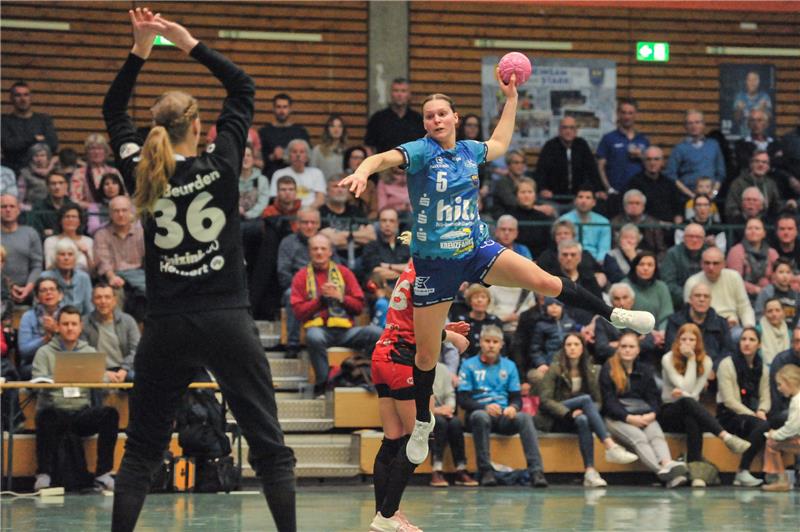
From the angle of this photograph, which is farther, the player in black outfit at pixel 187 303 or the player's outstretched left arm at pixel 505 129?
the player's outstretched left arm at pixel 505 129

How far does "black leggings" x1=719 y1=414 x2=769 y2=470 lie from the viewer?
13.4 m

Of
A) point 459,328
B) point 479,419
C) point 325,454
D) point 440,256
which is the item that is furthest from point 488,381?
point 440,256

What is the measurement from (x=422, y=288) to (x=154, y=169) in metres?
2.44

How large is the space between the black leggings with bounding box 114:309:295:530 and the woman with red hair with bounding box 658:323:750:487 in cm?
829

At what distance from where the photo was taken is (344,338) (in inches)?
533

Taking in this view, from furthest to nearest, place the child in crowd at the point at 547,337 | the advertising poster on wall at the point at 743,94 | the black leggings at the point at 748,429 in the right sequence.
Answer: the advertising poster on wall at the point at 743,94 → the child in crowd at the point at 547,337 → the black leggings at the point at 748,429

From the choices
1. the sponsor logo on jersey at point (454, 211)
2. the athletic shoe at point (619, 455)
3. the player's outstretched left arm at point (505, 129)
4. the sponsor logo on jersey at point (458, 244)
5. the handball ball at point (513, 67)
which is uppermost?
the handball ball at point (513, 67)

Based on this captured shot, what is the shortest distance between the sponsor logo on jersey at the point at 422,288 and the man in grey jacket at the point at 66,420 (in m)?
5.16

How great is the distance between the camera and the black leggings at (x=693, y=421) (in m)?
13.5

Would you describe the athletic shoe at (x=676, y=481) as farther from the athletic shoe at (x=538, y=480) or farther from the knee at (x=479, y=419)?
the knee at (x=479, y=419)

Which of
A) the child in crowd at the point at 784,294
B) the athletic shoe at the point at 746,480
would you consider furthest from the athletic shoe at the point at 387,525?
the child in crowd at the point at 784,294

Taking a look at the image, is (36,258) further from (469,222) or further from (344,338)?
(469,222)

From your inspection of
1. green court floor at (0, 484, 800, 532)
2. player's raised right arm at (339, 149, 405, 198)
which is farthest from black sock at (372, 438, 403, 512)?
player's raised right arm at (339, 149, 405, 198)

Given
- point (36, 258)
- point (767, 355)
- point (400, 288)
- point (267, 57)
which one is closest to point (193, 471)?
point (36, 258)
